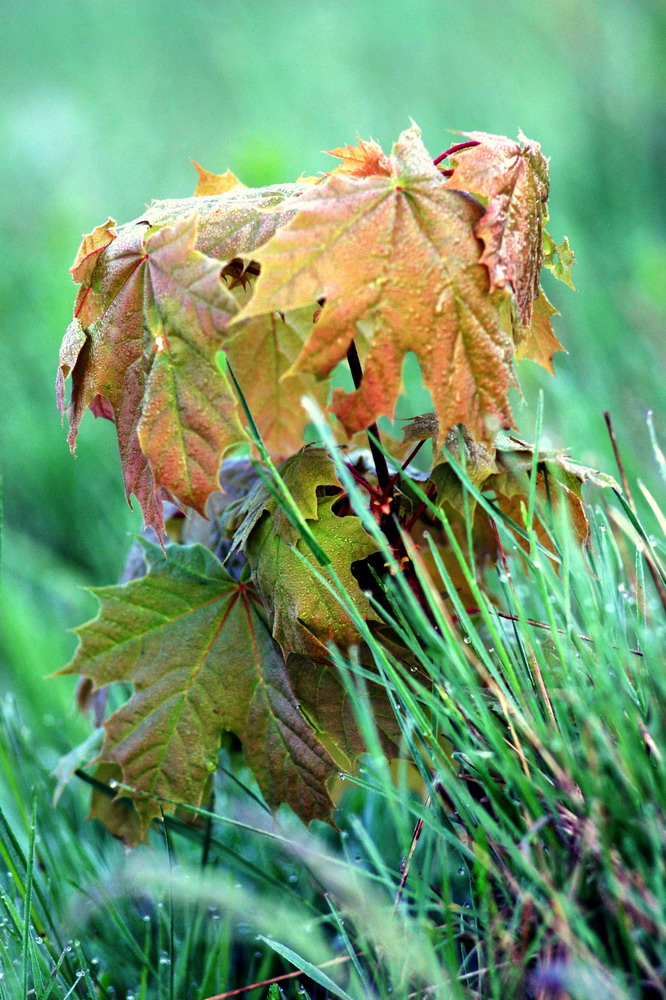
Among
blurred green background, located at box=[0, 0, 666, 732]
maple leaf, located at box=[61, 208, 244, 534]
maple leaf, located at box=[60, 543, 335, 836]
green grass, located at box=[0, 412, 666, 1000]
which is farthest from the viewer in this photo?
blurred green background, located at box=[0, 0, 666, 732]

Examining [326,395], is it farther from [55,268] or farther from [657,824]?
[55,268]

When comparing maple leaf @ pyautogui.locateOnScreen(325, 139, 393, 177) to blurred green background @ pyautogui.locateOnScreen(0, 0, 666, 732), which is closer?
maple leaf @ pyautogui.locateOnScreen(325, 139, 393, 177)

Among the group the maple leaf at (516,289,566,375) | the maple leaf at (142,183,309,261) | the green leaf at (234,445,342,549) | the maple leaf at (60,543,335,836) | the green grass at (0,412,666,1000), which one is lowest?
the green grass at (0,412,666,1000)

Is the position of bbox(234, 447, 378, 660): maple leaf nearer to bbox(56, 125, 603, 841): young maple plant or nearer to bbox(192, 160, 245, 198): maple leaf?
bbox(56, 125, 603, 841): young maple plant

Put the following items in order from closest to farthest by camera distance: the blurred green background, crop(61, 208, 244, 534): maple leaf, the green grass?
the green grass, crop(61, 208, 244, 534): maple leaf, the blurred green background

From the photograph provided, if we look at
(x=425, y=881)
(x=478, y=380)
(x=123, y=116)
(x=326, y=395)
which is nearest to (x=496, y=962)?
(x=425, y=881)

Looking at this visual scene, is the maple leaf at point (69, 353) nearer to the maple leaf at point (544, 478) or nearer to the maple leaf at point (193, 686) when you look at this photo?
the maple leaf at point (193, 686)

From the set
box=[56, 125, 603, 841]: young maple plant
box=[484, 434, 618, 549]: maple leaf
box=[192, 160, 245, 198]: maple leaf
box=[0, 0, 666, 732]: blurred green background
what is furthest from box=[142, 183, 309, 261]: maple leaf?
box=[0, 0, 666, 732]: blurred green background
